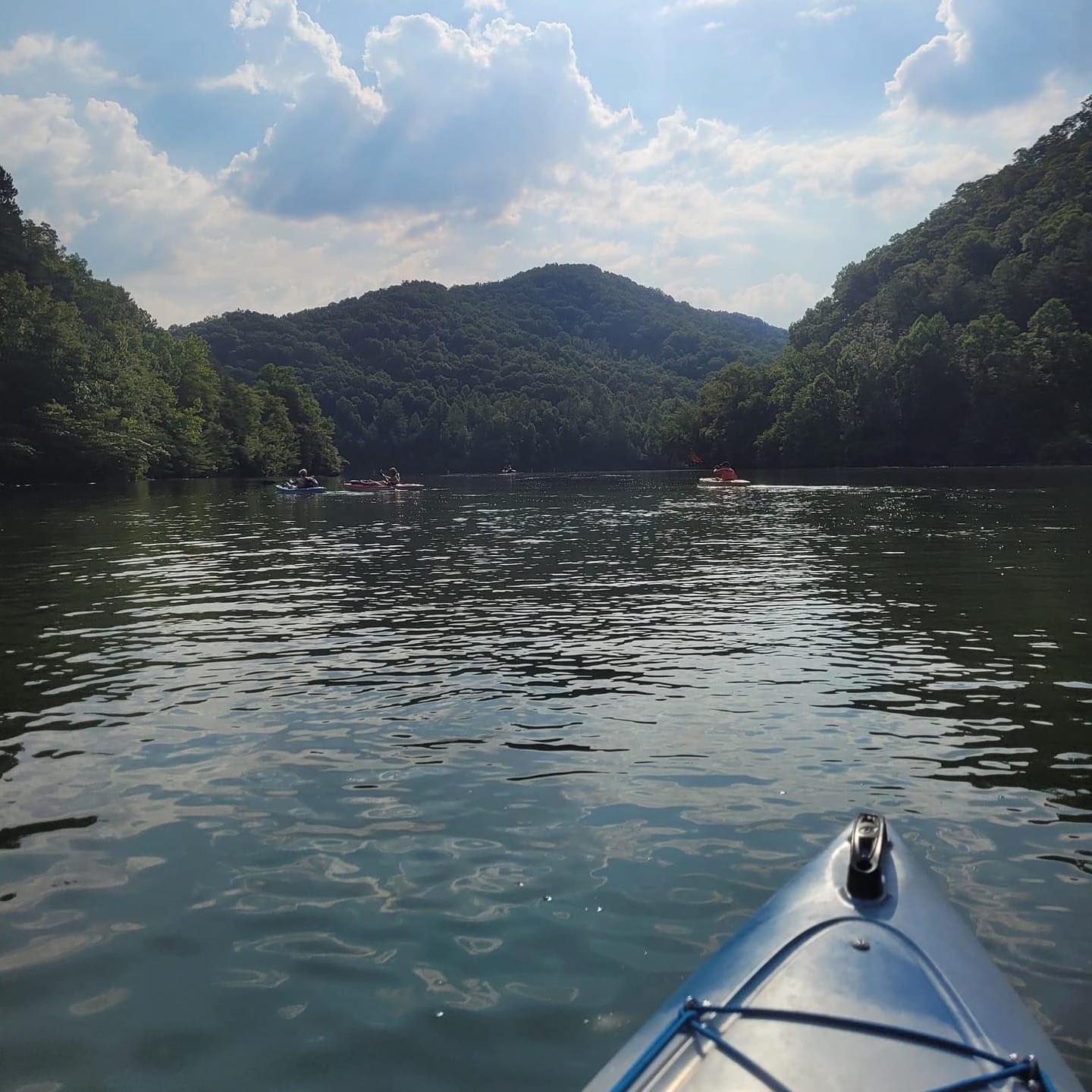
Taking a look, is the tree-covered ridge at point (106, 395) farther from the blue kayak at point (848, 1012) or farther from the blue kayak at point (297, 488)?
the blue kayak at point (848, 1012)

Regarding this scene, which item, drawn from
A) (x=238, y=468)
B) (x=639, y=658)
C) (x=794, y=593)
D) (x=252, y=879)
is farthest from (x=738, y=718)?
(x=238, y=468)

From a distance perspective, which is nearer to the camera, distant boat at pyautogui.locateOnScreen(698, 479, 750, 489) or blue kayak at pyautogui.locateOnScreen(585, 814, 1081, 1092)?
blue kayak at pyautogui.locateOnScreen(585, 814, 1081, 1092)

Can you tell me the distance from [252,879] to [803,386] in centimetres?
14715

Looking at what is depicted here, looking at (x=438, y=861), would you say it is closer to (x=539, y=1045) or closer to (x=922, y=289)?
(x=539, y=1045)

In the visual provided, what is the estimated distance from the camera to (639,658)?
47.0 feet

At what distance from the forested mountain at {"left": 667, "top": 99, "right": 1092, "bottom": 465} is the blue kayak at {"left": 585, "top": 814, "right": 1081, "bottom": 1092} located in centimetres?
11862

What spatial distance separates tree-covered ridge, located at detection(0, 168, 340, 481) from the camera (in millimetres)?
76188

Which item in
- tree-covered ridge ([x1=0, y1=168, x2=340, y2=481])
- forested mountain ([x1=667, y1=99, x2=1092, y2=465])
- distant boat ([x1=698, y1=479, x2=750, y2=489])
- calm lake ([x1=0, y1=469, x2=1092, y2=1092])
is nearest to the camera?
calm lake ([x1=0, y1=469, x2=1092, y2=1092])

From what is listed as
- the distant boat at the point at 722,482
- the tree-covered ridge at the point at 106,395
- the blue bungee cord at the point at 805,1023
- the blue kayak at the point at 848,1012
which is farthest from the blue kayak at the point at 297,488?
the blue bungee cord at the point at 805,1023

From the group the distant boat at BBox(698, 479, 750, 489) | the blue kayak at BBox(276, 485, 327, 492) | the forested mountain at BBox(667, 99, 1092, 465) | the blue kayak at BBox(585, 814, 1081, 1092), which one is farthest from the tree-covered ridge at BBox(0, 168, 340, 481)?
the blue kayak at BBox(585, 814, 1081, 1092)

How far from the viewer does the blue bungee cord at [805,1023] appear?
3781mm

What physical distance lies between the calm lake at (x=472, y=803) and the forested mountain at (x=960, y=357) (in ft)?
357

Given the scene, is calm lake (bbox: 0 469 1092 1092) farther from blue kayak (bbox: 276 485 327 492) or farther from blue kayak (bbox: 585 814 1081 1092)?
blue kayak (bbox: 276 485 327 492)

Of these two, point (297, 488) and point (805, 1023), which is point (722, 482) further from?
point (805, 1023)
